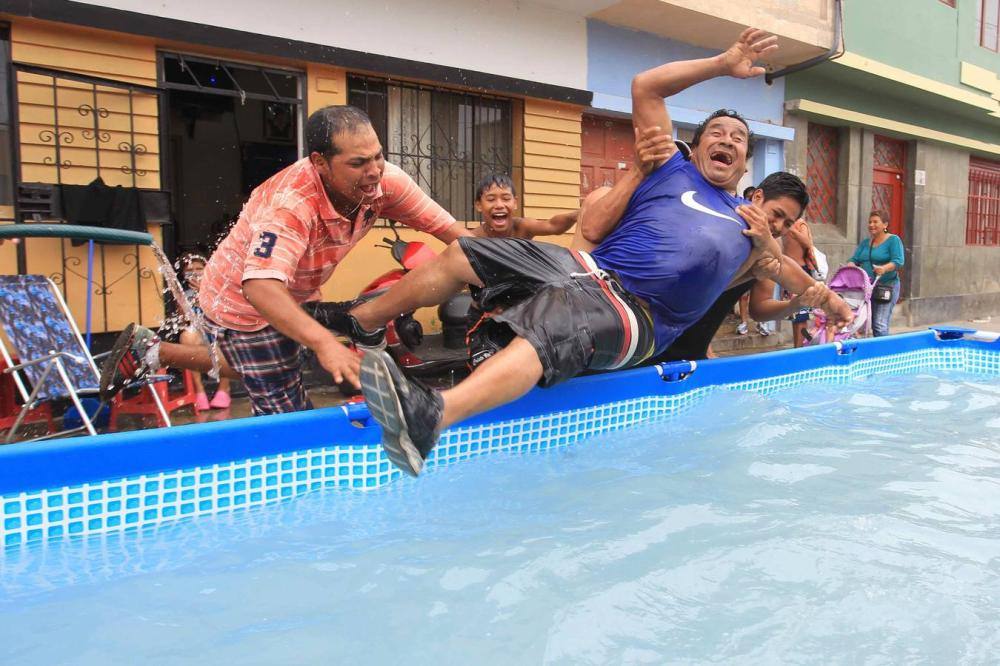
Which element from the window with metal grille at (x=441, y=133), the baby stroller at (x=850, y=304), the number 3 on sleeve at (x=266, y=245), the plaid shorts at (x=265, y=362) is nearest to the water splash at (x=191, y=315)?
the plaid shorts at (x=265, y=362)

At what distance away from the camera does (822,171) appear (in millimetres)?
11711

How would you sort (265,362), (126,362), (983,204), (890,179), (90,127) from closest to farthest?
(265,362) < (126,362) < (90,127) < (890,179) < (983,204)

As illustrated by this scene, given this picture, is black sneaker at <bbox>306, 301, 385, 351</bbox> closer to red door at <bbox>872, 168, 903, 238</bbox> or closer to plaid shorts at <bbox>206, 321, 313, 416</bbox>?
plaid shorts at <bbox>206, 321, 313, 416</bbox>

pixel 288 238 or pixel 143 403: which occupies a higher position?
pixel 288 238

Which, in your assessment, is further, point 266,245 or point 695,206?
point 695,206

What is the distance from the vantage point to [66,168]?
17.9ft

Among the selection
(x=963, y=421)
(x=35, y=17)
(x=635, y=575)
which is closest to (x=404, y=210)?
(x=635, y=575)

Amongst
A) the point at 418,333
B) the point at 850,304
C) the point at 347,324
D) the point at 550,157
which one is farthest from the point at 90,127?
the point at 850,304

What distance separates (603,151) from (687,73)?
6168 millimetres

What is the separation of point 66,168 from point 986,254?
16468 millimetres

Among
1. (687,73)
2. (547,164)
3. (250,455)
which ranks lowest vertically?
(250,455)

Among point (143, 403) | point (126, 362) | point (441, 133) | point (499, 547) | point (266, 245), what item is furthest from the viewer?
point (441, 133)

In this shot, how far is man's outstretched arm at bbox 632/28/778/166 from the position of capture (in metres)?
3.01

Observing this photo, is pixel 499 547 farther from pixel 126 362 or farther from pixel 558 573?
pixel 126 362
